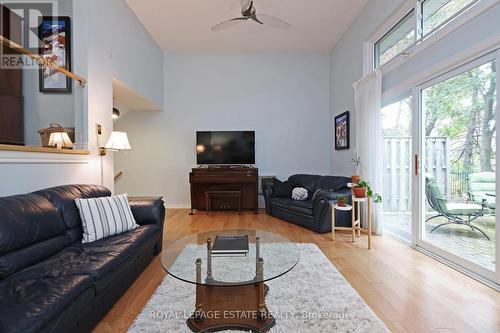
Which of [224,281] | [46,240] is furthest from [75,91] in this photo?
[224,281]

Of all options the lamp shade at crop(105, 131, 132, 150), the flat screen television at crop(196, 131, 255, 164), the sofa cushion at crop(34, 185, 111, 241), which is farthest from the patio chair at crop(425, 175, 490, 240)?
the lamp shade at crop(105, 131, 132, 150)

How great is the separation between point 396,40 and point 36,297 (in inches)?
176

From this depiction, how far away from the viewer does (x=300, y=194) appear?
450 centimetres

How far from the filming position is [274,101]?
5695 millimetres

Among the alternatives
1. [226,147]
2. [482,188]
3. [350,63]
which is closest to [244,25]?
[350,63]

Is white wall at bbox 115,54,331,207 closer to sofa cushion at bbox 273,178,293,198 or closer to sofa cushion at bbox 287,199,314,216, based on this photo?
sofa cushion at bbox 273,178,293,198

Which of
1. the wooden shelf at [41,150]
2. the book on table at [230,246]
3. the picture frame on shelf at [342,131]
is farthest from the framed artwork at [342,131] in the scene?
the wooden shelf at [41,150]

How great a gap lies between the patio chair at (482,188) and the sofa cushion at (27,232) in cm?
356

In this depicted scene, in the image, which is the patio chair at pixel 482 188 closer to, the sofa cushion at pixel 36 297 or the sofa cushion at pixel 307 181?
the sofa cushion at pixel 307 181

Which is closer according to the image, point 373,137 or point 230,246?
point 230,246

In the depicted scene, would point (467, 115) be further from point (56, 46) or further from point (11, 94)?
point (11, 94)

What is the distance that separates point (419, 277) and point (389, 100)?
2.40 m

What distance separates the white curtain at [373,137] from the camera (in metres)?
3.60

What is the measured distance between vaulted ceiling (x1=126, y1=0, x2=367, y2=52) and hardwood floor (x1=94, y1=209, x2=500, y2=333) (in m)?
3.46
